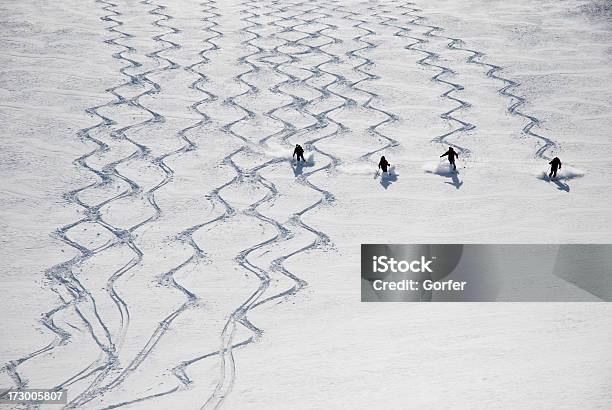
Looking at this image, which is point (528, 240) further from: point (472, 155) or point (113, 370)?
point (113, 370)

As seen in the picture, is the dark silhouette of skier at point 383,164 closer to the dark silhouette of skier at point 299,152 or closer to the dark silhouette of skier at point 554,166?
the dark silhouette of skier at point 299,152

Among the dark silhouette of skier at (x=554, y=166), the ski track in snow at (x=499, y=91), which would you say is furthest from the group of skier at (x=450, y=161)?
the ski track in snow at (x=499, y=91)

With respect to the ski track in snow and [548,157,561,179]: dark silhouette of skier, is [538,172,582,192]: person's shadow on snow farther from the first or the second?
the ski track in snow

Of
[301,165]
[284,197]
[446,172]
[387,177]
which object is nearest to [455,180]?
[446,172]

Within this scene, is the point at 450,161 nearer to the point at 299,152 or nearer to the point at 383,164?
the point at 383,164

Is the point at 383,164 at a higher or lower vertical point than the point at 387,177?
higher

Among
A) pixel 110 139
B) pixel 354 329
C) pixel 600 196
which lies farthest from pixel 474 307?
pixel 110 139

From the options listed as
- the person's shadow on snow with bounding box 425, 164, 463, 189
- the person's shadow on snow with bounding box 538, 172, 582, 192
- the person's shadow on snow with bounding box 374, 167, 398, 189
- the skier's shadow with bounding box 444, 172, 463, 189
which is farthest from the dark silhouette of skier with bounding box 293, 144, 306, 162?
the person's shadow on snow with bounding box 538, 172, 582, 192

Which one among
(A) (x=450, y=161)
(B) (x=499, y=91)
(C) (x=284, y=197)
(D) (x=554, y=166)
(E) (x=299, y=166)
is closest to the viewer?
(C) (x=284, y=197)

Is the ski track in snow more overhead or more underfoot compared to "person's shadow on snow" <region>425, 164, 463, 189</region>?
more overhead
